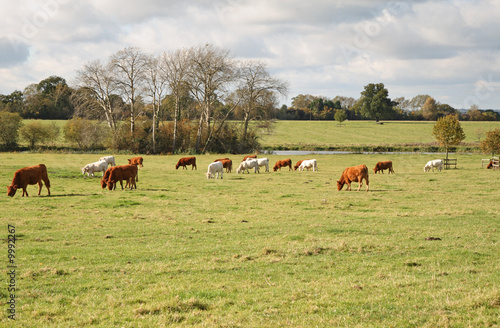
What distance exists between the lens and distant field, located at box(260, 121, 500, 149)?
84.1 m

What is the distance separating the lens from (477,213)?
1627cm

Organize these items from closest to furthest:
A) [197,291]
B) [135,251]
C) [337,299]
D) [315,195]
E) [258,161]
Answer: [337,299]
[197,291]
[135,251]
[315,195]
[258,161]

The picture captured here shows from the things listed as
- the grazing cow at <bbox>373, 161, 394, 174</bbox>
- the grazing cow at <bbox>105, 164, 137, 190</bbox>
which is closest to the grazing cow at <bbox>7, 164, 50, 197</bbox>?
the grazing cow at <bbox>105, 164, 137, 190</bbox>

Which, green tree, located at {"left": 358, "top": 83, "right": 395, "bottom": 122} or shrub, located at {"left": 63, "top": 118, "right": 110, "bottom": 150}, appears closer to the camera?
shrub, located at {"left": 63, "top": 118, "right": 110, "bottom": 150}

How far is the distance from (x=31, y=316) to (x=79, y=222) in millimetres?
8292

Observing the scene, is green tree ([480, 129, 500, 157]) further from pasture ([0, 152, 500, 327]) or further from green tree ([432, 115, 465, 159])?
pasture ([0, 152, 500, 327])

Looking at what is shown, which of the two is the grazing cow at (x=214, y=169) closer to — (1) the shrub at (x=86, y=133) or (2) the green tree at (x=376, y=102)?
(1) the shrub at (x=86, y=133)

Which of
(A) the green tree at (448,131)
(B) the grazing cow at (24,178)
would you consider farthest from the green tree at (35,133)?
(A) the green tree at (448,131)

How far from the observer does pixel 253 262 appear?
9.42 m

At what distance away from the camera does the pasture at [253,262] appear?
6371 mm

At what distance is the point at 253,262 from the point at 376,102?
4963 inches

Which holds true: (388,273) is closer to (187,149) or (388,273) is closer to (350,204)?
(350,204)

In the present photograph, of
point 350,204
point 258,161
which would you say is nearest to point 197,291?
point 350,204

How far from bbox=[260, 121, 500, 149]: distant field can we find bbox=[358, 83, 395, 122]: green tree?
27.3ft
